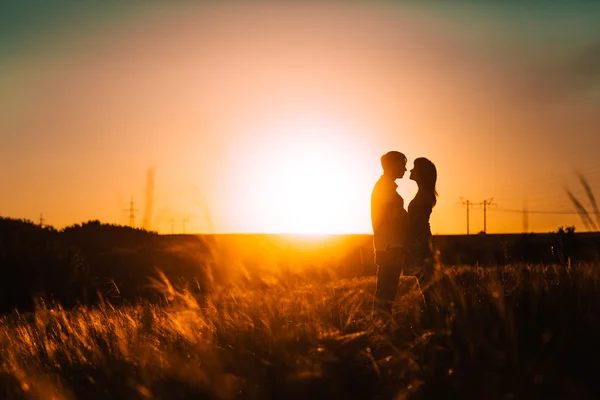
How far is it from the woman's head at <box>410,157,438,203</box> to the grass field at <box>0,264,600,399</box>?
1.37 meters

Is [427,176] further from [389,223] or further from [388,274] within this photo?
[388,274]

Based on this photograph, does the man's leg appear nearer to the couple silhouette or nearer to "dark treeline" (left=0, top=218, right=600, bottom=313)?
the couple silhouette

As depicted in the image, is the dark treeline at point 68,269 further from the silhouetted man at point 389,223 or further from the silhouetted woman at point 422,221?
the silhouetted woman at point 422,221

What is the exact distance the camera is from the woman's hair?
7742 mm

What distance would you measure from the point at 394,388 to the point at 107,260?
28.8m

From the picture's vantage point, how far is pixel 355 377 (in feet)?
15.7

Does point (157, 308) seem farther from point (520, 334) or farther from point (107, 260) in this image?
point (107, 260)

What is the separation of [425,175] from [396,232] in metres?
0.86

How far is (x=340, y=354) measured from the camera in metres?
5.12

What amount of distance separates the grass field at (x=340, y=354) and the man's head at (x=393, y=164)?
55.5 inches

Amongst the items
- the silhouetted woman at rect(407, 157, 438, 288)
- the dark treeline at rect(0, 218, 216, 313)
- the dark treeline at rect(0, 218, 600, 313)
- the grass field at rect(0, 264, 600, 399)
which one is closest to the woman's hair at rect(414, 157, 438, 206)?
the silhouetted woman at rect(407, 157, 438, 288)

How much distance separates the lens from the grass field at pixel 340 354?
15.1 ft

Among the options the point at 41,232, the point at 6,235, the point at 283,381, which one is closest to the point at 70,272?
the point at 6,235

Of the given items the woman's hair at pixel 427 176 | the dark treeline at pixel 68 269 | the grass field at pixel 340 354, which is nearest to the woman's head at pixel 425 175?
the woman's hair at pixel 427 176
